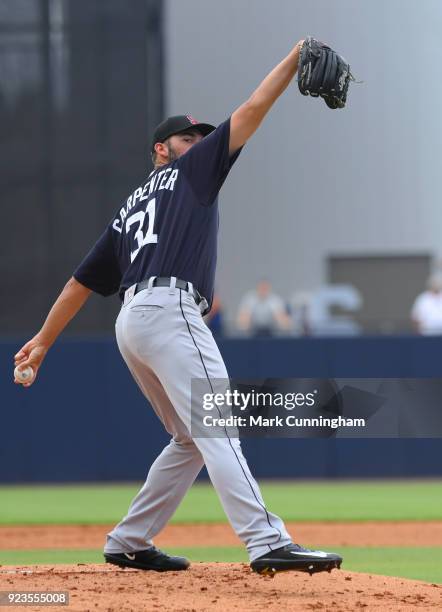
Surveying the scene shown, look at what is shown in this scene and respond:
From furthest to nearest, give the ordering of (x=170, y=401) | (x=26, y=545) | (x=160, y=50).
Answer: (x=160, y=50)
(x=26, y=545)
(x=170, y=401)

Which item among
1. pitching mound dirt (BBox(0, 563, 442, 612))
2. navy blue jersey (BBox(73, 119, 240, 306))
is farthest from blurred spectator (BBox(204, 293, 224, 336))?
navy blue jersey (BBox(73, 119, 240, 306))

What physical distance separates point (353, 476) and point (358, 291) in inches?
312

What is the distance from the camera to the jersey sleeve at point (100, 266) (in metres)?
4.68

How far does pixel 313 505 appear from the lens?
889 centimetres

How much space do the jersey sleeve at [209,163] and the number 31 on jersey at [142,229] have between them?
197 mm

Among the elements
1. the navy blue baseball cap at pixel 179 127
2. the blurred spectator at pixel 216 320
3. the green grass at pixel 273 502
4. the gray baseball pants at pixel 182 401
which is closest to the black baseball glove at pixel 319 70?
the navy blue baseball cap at pixel 179 127

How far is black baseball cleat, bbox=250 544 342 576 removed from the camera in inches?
156

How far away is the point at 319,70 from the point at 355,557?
2827 mm

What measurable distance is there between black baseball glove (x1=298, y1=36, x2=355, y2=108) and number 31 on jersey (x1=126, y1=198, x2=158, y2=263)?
0.71 m

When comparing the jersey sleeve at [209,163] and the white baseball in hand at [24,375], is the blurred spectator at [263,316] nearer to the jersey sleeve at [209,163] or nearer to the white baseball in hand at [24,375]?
the white baseball in hand at [24,375]

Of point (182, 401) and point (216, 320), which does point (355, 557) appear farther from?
point (216, 320)

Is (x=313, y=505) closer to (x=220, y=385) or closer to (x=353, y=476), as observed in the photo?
(x=353, y=476)

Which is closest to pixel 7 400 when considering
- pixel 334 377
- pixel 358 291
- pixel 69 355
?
pixel 69 355

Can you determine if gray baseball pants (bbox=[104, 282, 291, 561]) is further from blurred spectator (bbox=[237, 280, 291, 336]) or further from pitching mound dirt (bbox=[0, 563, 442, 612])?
blurred spectator (bbox=[237, 280, 291, 336])
